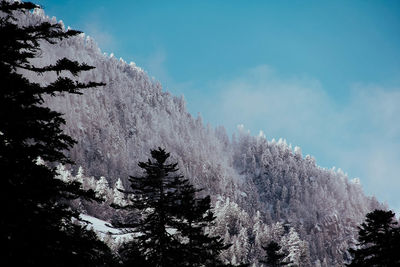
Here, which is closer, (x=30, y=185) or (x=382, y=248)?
(x=30, y=185)

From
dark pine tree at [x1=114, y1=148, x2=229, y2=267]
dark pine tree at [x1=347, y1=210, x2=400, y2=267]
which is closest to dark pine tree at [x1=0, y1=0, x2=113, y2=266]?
dark pine tree at [x1=114, y1=148, x2=229, y2=267]

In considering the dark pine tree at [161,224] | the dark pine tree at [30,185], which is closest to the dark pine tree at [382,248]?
the dark pine tree at [161,224]

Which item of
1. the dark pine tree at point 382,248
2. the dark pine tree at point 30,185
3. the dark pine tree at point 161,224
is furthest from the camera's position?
the dark pine tree at point 382,248

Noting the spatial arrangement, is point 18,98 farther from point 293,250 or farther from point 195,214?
point 293,250

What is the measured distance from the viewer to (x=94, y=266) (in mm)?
6609

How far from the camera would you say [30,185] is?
6.59m

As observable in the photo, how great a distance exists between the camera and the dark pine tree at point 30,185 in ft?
19.7

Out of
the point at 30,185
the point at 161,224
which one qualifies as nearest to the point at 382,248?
the point at 161,224

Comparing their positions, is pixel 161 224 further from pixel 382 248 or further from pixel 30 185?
pixel 382 248

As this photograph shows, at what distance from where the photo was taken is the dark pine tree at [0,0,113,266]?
6012 millimetres

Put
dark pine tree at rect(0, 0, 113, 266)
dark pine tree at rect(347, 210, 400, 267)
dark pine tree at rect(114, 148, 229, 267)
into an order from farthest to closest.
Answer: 1. dark pine tree at rect(347, 210, 400, 267)
2. dark pine tree at rect(114, 148, 229, 267)
3. dark pine tree at rect(0, 0, 113, 266)

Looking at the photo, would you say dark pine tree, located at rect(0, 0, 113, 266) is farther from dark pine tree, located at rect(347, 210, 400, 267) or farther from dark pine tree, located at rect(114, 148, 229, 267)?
dark pine tree, located at rect(347, 210, 400, 267)

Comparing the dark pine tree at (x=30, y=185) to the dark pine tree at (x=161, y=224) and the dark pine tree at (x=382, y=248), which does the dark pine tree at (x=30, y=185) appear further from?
the dark pine tree at (x=382, y=248)

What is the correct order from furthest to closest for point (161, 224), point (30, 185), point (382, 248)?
point (382, 248) → point (161, 224) → point (30, 185)
